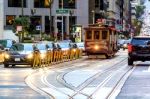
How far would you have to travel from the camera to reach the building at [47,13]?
120500mm

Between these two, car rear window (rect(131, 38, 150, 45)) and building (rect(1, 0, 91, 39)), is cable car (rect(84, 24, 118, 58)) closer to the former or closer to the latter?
car rear window (rect(131, 38, 150, 45))

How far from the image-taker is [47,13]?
124m

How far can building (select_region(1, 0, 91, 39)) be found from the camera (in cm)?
12050

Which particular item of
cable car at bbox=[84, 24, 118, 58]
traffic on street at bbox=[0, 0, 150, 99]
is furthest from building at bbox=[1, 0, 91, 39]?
cable car at bbox=[84, 24, 118, 58]

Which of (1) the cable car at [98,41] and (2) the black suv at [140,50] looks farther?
(1) the cable car at [98,41]

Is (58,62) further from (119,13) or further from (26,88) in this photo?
(119,13)

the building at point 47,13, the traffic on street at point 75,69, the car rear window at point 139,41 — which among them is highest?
the building at point 47,13

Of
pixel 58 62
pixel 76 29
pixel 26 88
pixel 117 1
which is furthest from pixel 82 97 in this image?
pixel 117 1

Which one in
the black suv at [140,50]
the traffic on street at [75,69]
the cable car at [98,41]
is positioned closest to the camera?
the traffic on street at [75,69]

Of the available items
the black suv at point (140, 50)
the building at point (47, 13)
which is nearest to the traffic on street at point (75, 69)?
the black suv at point (140, 50)

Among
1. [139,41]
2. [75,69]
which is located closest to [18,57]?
[75,69]

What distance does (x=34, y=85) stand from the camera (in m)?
23.8

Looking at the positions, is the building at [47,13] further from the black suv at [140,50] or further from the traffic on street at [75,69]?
the black suv at [140,50]

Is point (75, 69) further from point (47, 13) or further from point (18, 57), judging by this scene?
point (47, 13)
